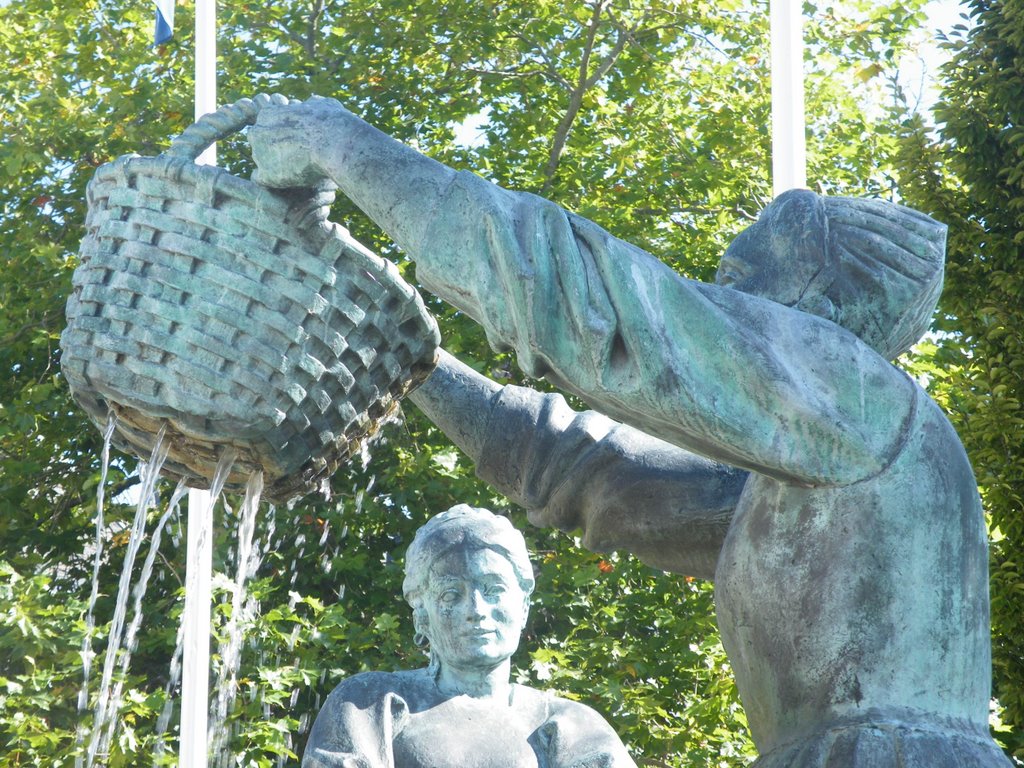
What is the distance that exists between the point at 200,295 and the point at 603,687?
6.93 m

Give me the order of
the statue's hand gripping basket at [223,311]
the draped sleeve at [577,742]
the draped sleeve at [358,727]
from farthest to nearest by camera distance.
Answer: the draped sleeve at [577,742] → the draped sleeve at [358,727] → the statue's hand gripping basket at [223,311]

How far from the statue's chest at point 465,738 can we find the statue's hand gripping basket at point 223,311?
1.11m

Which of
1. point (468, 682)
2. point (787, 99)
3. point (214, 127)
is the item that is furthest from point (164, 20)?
point (214, 127)

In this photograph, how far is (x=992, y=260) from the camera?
28.6 ft

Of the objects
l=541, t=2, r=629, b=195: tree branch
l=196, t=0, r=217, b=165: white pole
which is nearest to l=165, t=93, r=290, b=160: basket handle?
l=196, t=0, r=217, b=165: white pole

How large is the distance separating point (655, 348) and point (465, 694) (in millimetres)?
1701

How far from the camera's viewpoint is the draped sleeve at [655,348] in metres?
2.37

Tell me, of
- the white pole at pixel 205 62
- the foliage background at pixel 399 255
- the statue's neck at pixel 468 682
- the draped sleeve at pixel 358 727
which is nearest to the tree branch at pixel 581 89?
the foliage background at pixel 399 255

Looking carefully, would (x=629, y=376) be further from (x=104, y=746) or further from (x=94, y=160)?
(x=94, y=160)

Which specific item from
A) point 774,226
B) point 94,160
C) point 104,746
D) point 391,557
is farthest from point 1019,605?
point 94,160

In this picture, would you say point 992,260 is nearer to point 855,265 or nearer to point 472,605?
point 472,605

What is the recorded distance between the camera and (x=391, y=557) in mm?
10273

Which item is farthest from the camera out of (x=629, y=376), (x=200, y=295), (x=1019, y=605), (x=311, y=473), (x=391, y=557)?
(x=391, y=557)

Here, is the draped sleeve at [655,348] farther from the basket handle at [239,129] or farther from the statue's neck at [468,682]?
the statue's neck at [468,682]
